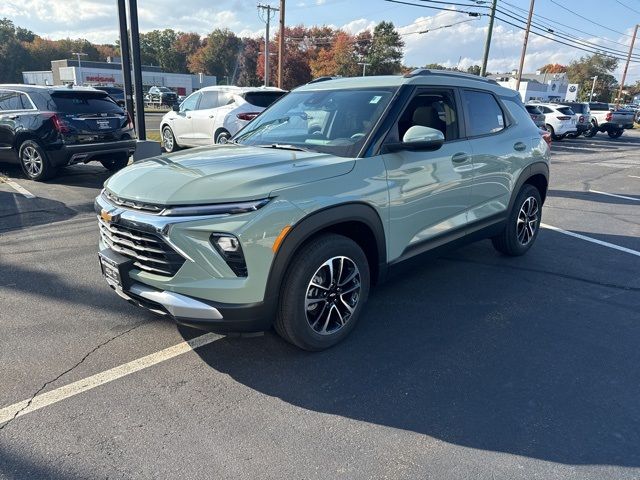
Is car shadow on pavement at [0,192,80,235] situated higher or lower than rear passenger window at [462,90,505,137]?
lower

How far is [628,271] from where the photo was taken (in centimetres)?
520

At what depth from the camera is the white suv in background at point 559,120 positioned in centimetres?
2238

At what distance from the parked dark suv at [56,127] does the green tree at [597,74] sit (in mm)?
104764

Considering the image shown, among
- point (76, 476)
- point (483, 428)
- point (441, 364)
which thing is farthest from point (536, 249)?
point (76, 476)

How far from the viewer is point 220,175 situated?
2.95 m

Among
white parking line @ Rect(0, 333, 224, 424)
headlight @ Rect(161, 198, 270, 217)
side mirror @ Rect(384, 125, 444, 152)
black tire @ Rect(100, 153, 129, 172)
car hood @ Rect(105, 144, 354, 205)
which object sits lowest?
white parking line @ Rect(0, 333, 224, 424)

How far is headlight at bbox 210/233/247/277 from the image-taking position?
2674mm

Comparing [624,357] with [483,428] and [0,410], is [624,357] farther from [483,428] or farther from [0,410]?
[0,410]

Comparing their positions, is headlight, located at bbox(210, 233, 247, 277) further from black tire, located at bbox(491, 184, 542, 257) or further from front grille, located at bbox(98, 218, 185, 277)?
black tire, located at bbox(491, 184, 542, 257)

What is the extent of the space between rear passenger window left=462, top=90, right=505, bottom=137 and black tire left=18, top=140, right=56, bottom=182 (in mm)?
7288

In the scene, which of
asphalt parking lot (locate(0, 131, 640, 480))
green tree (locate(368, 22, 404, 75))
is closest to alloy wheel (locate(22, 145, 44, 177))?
asphalt parking lot (locate(0, 131, 640, 480))

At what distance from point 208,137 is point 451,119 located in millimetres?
8319

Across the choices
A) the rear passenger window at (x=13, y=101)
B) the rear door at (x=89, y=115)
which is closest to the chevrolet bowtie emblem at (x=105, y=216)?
the rear door at (x=89, y=115)

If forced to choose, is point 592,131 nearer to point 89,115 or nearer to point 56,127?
point 89,115
